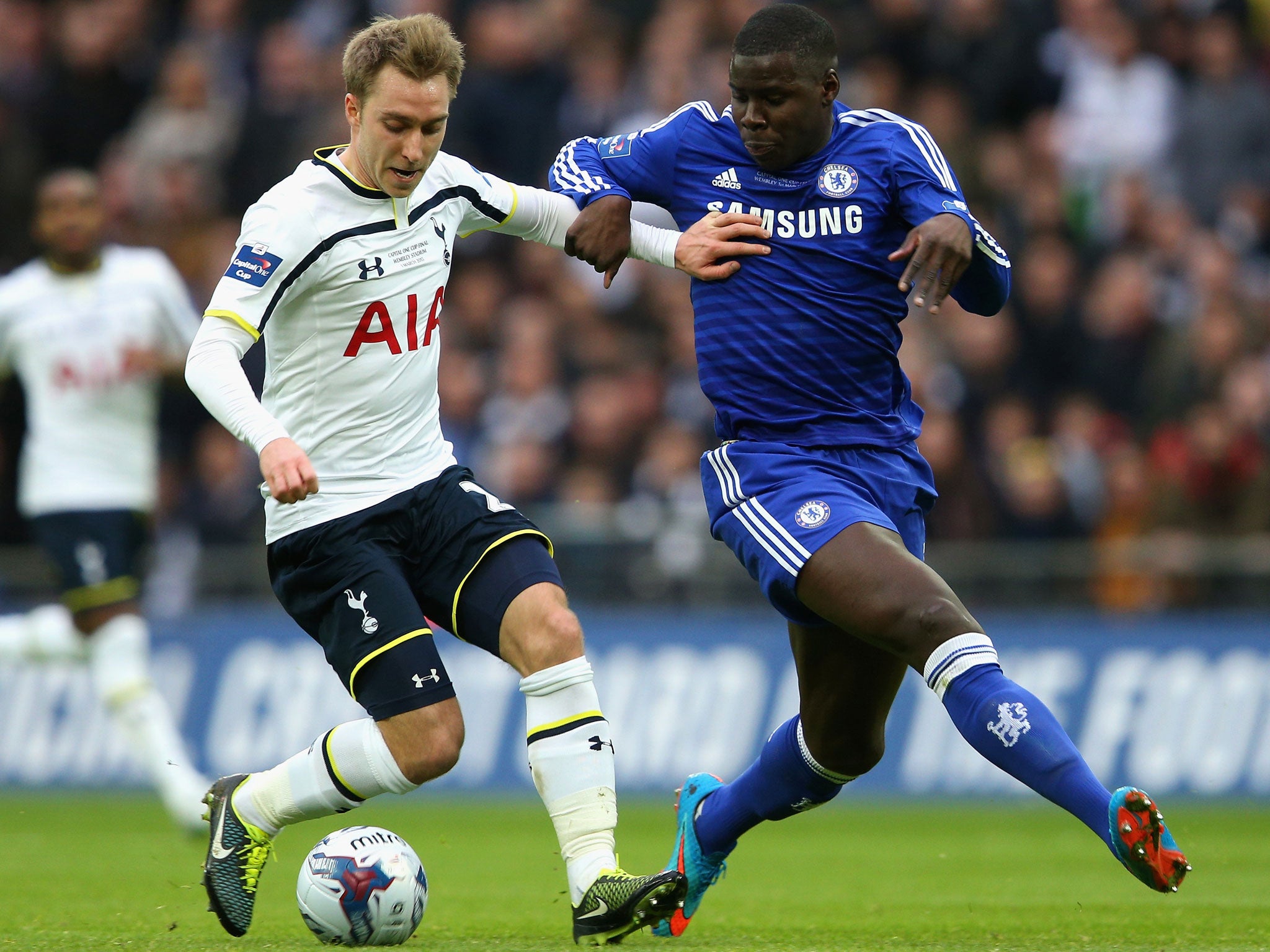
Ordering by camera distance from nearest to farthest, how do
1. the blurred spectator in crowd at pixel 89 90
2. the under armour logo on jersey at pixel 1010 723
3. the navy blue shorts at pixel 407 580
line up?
the under armour logo on jersey at pixel 1010 723 → the navy blue shorts at pixel 407 580 → the blurred spectator in crowd at pixel 89 90

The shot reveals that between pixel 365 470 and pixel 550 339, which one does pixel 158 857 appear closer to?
pixel 365 470

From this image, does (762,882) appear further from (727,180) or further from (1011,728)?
(727,180)

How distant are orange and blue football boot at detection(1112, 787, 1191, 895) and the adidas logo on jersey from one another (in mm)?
2324

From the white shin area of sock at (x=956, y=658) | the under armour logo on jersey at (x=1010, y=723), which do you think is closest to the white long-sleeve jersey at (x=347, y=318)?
the white shin area of sock at (x=956, y=658)

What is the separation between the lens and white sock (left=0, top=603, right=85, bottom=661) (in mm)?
9914

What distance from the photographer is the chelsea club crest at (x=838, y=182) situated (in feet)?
18.9

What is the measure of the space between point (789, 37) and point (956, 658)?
6.33ft

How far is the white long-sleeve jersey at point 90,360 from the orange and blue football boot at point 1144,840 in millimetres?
6362

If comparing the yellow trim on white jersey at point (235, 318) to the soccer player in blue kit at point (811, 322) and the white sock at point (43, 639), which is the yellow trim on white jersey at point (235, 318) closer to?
the soccer player in blue kit at point (811, 322)

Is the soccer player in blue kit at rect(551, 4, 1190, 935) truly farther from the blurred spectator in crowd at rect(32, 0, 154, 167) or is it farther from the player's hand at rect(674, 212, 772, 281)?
the blurred spectator in crowd at rect(32, 0, 154, 167)

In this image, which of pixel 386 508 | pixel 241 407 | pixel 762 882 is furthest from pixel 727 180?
pixel 762 882

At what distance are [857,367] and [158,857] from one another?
4792 millimetres

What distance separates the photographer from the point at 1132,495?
11789 millimetres

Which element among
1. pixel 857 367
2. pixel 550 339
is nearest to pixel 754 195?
pixel 857 367
